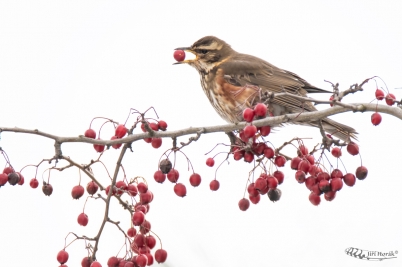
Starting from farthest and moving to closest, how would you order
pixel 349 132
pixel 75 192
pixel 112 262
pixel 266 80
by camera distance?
1. pixel 266 80
2. pixel 349 132
3. pixel 75 192
4. pixel 112 262

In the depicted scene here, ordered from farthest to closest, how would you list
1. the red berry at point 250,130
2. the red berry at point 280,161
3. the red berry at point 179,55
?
the red berry at point 179,55, the red berry at point 280,161, the red berry at point 250,130

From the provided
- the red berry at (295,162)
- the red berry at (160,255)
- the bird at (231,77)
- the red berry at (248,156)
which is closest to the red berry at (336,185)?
the red berry at (295,162)

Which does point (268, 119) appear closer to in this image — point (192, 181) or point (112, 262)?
point (192, 181)

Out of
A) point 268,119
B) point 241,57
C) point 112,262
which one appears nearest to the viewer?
point 268,119

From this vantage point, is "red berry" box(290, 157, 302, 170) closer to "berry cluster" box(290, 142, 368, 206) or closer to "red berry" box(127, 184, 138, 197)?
"berry cluster" box(290, 142, 368, 206)

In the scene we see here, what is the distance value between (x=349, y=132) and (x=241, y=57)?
1.07m

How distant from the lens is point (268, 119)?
1483 mm

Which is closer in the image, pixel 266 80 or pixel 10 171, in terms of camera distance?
pixel 10 171

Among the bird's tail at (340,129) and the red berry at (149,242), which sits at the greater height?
the bird's tail at (340,129)

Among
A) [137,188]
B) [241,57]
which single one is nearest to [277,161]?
[137,188]

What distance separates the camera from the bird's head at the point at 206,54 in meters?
2.83

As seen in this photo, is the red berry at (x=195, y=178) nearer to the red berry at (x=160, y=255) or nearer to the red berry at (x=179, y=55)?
the red berry at (x=160, y=255)

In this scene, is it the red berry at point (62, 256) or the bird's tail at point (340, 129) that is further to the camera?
the bird's tail at point (340, 129)

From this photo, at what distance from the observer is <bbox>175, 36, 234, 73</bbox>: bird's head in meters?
2.83
